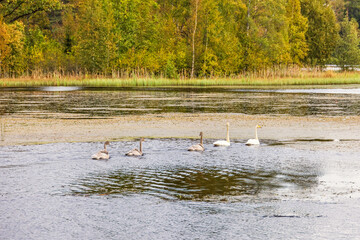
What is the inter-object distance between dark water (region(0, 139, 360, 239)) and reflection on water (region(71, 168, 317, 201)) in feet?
0.08

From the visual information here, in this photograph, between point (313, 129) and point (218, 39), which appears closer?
point (313, 129)

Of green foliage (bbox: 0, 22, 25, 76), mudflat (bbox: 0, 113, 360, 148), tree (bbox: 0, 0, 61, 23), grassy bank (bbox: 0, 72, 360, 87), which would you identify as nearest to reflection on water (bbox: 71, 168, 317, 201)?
mudflat (bbox: 0, 113, 360, 148)

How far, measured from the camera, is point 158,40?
91.6 metres

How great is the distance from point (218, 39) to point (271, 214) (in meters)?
74.2

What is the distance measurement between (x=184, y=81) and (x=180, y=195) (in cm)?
6366

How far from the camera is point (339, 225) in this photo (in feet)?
35.9

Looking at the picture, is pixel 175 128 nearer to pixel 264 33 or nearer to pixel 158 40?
pixel 158 40

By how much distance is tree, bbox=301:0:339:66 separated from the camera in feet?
354

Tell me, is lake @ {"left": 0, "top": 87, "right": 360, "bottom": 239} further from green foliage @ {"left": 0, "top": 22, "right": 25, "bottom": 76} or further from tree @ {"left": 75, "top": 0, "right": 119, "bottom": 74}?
tree @ {"left": 75, "top": 0, "right": 119, "bottom": 74}

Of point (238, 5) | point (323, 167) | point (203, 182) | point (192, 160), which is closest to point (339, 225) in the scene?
point (203, 182)

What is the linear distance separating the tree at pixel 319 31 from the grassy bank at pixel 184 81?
27942mm

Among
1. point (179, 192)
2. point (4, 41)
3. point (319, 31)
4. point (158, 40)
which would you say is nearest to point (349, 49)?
point (319, 31)

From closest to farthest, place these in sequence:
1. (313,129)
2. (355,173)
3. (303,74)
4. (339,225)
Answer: (339,225), (355,173), (313,129), (303,74)

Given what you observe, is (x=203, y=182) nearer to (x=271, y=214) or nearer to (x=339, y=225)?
(x=271, y=214)
